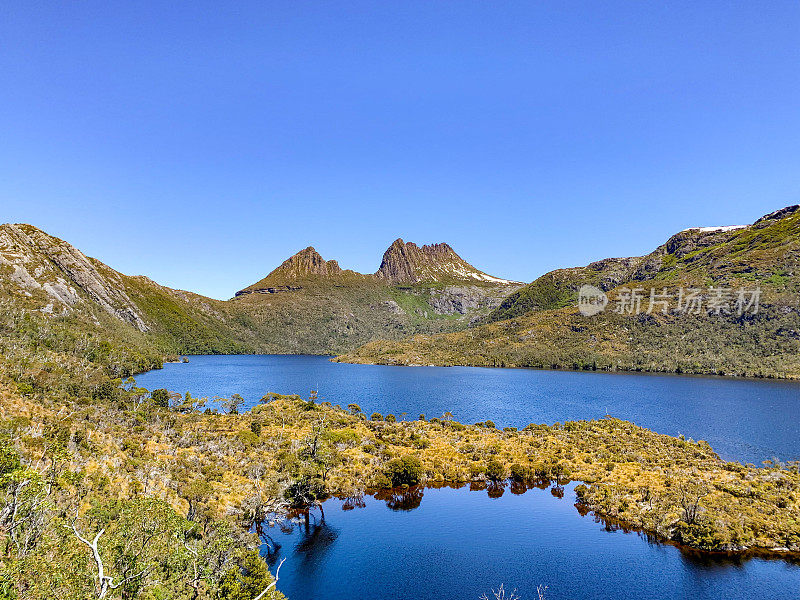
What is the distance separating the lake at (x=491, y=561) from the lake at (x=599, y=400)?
47699mm

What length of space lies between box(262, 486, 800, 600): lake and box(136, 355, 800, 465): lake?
47.7 m

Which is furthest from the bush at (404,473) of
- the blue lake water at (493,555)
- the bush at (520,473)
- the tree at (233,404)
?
the tree at (233,404)

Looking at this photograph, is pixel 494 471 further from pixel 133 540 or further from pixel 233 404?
pixel 233 404

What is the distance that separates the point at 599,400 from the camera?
142 m

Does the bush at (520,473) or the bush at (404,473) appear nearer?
the bush at (404,473)

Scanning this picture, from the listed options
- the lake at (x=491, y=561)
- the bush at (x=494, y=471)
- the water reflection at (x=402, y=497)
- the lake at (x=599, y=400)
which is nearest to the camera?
the lake at (x=491, y=561)

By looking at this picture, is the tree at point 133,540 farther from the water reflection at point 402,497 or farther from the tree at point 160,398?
the tree at point 160,398

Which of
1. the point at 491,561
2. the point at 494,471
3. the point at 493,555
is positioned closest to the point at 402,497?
the point at 494,471

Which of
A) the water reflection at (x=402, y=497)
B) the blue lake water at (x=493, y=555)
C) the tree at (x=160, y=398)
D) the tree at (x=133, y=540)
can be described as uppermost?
the tree at (x=133, y=540)

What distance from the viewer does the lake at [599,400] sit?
97250mm

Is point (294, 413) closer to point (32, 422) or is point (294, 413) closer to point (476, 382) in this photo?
point (32, 422)

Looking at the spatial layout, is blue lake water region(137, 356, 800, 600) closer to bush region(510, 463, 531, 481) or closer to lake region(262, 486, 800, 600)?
lake region(262, 486, 800, 600)

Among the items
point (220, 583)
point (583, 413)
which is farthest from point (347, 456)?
point (583, 413)

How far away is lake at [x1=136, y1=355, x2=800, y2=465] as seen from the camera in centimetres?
9725
